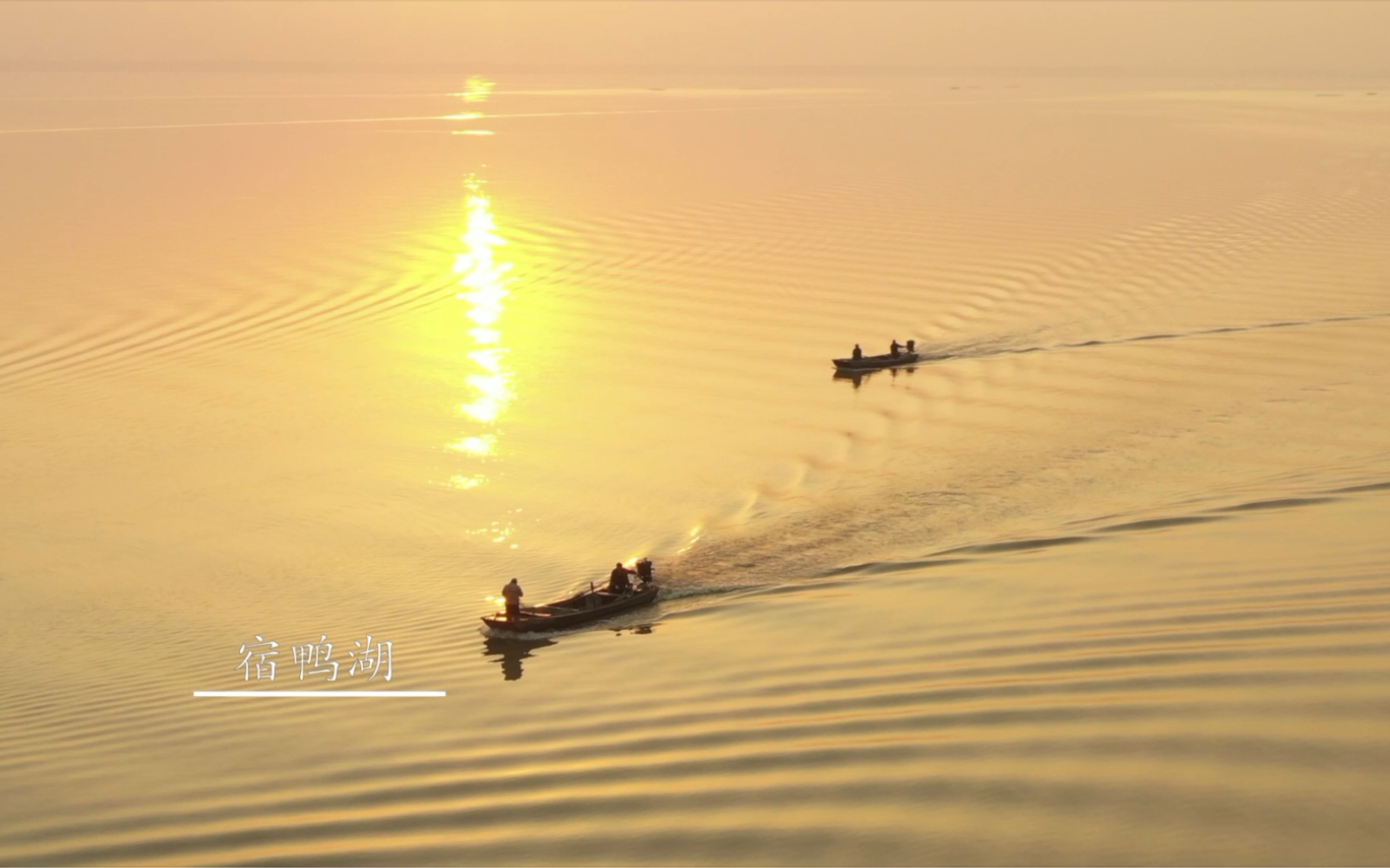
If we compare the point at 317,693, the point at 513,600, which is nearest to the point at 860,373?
the point at 513,600

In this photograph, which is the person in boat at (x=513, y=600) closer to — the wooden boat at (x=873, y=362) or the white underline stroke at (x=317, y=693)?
the white underline stroke at (x=317, y=693)

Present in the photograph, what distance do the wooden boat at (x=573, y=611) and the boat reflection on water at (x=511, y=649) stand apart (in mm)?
107

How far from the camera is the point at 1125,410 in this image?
21.1m

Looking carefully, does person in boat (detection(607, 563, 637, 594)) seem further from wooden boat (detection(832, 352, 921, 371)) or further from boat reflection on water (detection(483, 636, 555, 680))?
wooden boat (detection(832, 352, 921, 371))

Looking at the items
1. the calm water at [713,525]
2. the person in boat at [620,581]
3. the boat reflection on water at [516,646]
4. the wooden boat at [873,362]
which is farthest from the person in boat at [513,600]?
the wooden boat at [873,362]

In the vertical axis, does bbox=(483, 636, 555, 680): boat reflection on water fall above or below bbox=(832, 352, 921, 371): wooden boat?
below

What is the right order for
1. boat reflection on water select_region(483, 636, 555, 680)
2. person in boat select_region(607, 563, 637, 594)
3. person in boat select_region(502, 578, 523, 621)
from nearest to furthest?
boat reflection on water select_region(483, 636, 555, 680) < person in boat select_region(502, 578, 523, 621) < person in boat select_region(607, 563, 637, 594)

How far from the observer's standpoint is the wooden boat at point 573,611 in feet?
47.0

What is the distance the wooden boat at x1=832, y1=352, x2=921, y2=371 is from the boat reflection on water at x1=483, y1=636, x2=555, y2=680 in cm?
1078

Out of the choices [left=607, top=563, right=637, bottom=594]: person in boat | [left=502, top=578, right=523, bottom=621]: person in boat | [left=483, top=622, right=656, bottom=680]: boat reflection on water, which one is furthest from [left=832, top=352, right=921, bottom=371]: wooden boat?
[left=502, top=578, right=523, bottom=621]: person in boat

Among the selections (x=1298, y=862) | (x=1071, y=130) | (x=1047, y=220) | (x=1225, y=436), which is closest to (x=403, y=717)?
(x=1298, y=862)

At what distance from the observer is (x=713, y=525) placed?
17.5m

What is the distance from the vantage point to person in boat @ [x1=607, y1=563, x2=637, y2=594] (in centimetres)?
1506

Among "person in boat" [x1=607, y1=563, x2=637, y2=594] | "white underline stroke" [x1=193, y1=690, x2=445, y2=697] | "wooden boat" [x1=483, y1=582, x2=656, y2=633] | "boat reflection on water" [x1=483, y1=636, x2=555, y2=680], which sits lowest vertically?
"white underline stroke" [x1=193, y1=690, x2=445, y2=697]
